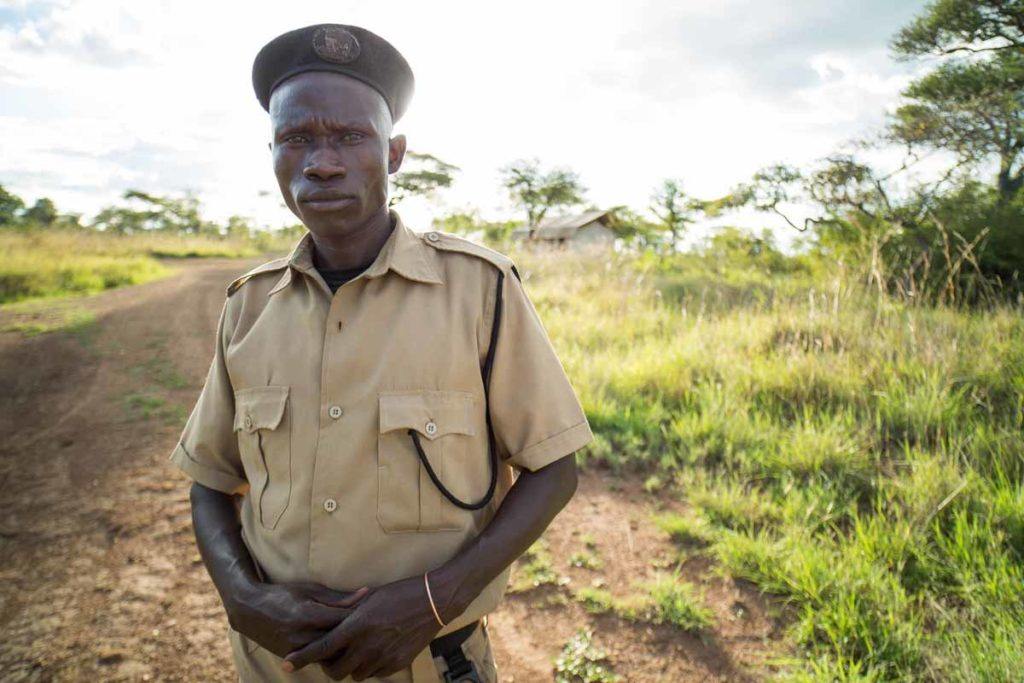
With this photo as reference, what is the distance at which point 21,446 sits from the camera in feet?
12.4

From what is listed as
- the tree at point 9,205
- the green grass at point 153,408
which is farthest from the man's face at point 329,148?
the tree at point 9,205

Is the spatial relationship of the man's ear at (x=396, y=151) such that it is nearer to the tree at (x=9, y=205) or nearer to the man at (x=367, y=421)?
the man at (x=367, y=421)

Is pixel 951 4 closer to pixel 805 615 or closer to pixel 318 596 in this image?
pixel 805 615

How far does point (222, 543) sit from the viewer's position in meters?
1.33

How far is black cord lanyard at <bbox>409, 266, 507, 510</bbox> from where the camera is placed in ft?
3.82

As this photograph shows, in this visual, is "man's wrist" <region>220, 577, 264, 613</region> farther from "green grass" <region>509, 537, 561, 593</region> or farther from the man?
"green grass" <region>509, 537, 561, 593</region>

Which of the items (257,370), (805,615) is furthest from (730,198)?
(257,370)

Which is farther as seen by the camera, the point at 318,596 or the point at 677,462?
the point at 677,462

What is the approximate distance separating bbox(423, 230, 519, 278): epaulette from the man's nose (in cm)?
25

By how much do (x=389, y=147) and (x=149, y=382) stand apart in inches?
192

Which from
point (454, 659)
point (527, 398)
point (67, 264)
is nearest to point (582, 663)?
point (454, 659)

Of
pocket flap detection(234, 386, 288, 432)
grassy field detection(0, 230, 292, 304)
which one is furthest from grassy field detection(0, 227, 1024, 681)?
grassy field detection(0, 230, 292, 304)

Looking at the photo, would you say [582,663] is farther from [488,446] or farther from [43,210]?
[43,210]

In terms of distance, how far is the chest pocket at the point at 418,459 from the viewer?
3.79ft
